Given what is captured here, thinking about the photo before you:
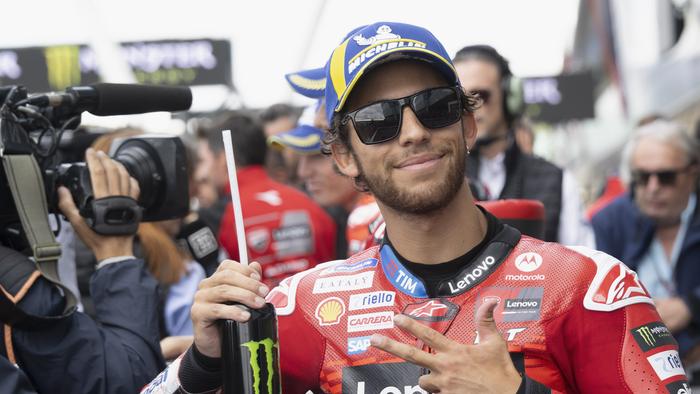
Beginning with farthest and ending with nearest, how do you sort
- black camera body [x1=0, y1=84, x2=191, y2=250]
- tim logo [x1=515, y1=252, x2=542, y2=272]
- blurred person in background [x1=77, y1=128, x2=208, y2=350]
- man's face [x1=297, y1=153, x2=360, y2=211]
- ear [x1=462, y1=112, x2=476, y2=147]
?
man's face [x1=297, y1=153, x2=360, y2=211] < blurred person in background [x1=77, y1=128, x2=208, y2=350] < black camera body [x1=0, y1=84, x2=191, y2=250] < ear [x1=462, y1=112, x2=476, y2=147] < tim logo [x1=515, y1=252, x2=542, y2=272]

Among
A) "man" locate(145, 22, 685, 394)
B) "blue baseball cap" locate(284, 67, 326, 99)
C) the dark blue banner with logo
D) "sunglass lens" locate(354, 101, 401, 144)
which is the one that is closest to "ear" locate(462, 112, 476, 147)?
"man" locate(145, 22, 685, 394)

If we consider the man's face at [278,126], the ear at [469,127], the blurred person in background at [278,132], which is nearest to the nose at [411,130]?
the ear at [469,127]

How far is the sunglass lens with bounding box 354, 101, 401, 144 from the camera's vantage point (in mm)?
2498

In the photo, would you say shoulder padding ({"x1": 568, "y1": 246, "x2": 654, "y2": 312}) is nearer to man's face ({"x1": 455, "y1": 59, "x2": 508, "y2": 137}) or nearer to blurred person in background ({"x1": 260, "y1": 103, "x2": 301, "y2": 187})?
man's face ({"x1": 455, "y1": 59, "x2": 508, "y2": 137})

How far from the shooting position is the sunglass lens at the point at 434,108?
8.18 ft

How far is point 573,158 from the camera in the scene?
51.8m

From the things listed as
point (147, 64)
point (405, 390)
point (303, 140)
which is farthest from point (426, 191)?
point (147, 64)

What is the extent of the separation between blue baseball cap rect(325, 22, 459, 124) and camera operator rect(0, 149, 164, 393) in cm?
84

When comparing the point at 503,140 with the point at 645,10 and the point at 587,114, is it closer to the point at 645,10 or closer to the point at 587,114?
the point at 587,114

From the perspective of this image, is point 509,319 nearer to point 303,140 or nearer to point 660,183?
point 303,140

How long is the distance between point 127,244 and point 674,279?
2.95 metres

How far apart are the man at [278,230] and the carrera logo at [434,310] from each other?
113 inches

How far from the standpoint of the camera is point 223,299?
229cm

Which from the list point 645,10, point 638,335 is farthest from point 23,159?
point 645,10
